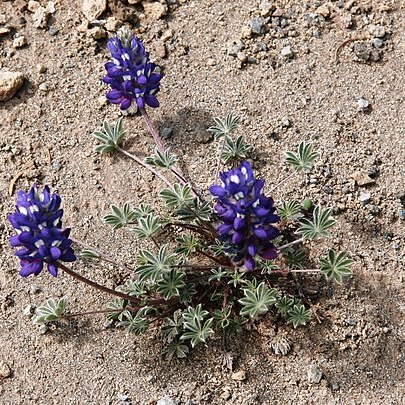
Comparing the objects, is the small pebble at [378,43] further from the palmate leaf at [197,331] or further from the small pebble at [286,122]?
the palmate leaf at [197,331]

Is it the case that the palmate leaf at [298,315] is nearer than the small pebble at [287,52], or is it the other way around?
the palmate leaf at [298,315]

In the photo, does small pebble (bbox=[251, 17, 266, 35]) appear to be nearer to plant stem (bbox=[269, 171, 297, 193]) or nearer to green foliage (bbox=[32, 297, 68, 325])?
plant stem (bbox=[269, 171, 297, 193])

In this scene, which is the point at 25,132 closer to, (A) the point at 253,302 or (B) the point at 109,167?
(B) the point at 109,167

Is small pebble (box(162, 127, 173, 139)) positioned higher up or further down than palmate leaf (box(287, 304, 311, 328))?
higher up

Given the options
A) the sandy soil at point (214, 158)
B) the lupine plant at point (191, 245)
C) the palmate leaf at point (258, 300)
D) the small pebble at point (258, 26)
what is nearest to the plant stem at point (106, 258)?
the lupine plant at point (191, 245)

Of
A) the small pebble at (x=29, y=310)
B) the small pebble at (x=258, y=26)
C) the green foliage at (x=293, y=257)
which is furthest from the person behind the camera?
the small pebble at (x=258, y=26)

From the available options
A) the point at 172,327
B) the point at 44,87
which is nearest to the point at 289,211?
the point at 172,327

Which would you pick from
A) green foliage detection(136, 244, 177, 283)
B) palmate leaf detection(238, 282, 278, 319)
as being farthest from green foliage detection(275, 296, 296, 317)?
green foliage detection(136, 244, 177, 283)

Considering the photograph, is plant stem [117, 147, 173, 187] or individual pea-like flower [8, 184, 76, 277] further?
plant stem [117, 147, 173, 187]
